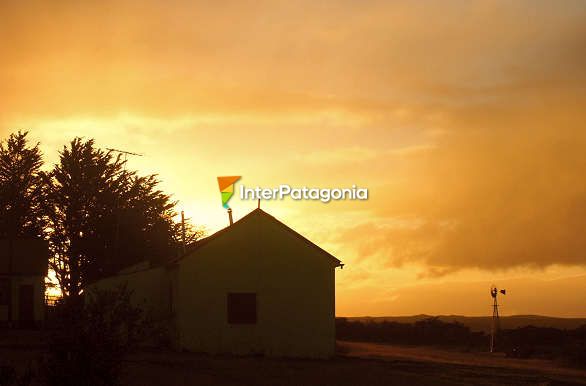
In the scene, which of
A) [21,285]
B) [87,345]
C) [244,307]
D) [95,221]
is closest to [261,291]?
[244,307]

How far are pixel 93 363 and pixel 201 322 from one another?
61.9 feet

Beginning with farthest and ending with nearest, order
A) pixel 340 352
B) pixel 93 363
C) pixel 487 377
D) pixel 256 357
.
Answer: pixel 340 352, pixel 256 357, pixel 487 377, pixel 93 363

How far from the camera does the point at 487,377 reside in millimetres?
27984

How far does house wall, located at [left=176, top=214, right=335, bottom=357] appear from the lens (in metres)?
33.8

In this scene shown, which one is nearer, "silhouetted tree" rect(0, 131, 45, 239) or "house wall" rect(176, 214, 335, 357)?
"house wall" rect(176, 214, 335, 357)

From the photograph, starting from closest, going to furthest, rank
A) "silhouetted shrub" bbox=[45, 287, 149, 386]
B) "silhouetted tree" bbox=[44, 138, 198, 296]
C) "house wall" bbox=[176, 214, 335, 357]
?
"silhouetted shrub" bbox=[45, 287, 149, 386] < "house wall" bbox=[176, 214, 335, 357] < "silhouetted tree" bbox=[44, 138, 198, 296]

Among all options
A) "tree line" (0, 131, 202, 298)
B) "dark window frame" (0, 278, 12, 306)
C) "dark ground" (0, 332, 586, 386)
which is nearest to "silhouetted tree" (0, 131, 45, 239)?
"tree line" (0, 131, 202, 298)

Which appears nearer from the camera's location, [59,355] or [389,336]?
[59,355]

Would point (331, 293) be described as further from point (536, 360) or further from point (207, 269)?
point (536, 360)

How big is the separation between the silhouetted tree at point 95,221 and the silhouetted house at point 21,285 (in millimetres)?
9140

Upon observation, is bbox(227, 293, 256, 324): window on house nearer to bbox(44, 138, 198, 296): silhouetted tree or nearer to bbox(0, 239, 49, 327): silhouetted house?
bbox(0, 239, 49, 327): silhouetted house

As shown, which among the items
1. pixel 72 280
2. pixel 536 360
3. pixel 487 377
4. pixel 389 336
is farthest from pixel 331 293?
pixel 72 280

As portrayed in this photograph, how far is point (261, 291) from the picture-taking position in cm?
3419

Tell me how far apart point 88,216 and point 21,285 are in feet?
39.9
